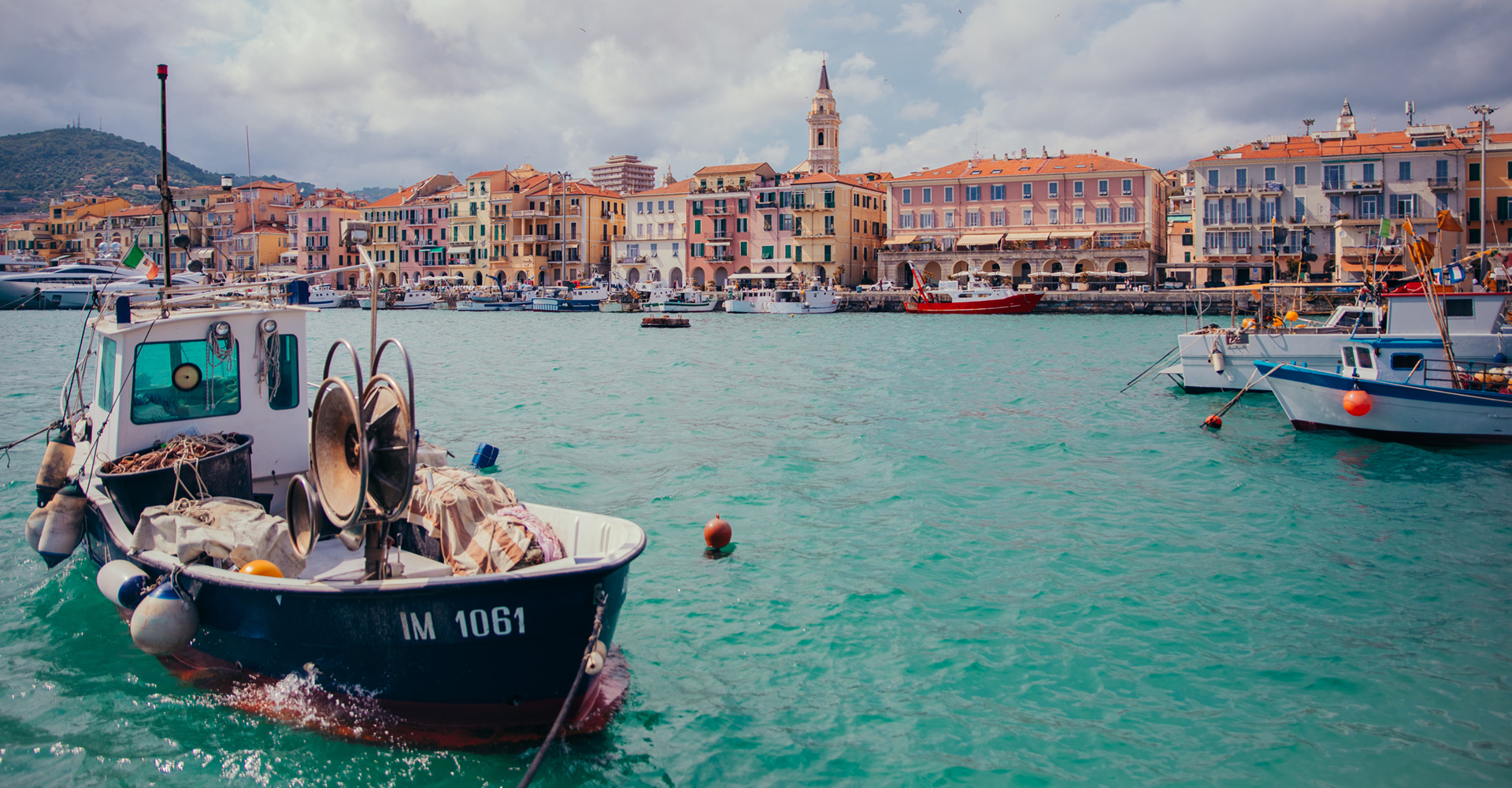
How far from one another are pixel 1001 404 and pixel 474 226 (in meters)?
76.8

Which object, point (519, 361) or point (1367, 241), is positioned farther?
point (1367, 241)

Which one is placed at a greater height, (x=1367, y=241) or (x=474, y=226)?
(x=474, y=226)

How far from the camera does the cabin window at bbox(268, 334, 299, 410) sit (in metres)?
8.38

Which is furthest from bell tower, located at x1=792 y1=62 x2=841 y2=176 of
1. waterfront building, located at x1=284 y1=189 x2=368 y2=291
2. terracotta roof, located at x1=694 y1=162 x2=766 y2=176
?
waterfront building, located at x1=284 y1=189 x2=368 y2=291

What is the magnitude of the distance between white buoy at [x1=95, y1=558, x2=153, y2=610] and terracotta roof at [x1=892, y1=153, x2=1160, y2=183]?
6570cm

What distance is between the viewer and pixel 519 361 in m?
32.9

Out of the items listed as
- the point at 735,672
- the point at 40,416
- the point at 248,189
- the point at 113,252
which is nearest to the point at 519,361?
the point at 40,416

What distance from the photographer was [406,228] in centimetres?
9419

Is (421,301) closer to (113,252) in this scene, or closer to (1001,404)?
(1001,404)

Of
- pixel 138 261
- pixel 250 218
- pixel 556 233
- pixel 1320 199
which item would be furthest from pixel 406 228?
pixel 138 261

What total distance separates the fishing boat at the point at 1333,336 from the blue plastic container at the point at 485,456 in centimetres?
1305

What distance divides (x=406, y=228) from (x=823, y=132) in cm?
4136

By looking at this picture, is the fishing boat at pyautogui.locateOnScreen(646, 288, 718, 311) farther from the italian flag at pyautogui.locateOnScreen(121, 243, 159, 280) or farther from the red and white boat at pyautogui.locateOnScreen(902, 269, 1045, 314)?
the italian flag at pyautogui.locateOnScreen(121, 243, 159, 280)

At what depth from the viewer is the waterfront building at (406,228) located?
305 feet
